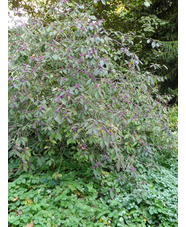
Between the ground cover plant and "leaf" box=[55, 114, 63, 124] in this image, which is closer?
"leaf" box=[55, 114, 63, 124]

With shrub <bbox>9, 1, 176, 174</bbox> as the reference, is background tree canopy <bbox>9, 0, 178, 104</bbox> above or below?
above

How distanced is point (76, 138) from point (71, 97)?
1.34 feet

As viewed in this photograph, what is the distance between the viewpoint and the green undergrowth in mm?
1735

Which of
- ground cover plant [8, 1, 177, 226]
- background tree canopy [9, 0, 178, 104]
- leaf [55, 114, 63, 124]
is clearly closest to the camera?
leaf [55, 114, 63, 124]

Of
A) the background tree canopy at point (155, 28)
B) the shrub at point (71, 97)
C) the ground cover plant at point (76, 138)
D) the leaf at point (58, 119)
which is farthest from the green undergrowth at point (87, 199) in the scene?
the background tree canopy at point (155, 28)

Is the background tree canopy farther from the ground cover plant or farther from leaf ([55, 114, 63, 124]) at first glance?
leaf ([55, 114, 63, 124])

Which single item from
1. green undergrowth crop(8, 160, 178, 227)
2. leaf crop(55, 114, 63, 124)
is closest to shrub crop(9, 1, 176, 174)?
leaf crop(55, 114, 63, 124)

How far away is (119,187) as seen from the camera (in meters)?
2.18

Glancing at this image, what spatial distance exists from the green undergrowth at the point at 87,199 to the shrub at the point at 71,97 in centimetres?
20

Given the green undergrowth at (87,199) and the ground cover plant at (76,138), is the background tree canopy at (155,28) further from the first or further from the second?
the green undergrowth at (87,199)

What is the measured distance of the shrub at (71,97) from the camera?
1.86 meters

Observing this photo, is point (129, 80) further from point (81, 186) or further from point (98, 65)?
point (81, 186)

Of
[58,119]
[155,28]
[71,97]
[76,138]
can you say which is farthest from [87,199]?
[155,28]

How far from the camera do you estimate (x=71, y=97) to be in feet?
6.66
